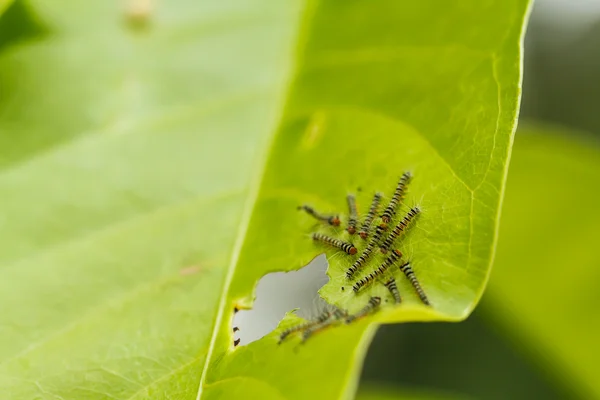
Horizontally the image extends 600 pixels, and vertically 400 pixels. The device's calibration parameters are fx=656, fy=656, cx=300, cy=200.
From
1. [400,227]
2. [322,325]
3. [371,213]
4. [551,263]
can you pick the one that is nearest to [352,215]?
[371,213]

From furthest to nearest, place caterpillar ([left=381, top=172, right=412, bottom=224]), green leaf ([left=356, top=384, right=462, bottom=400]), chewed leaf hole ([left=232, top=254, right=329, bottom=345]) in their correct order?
green leaf ([left=356, top=384, right=462, bottom=400]) → caterpillar ([left=381, top=172, right=412, bottom=224]) → chewed leaf hole ([left=232, top=254, right=329, bottom=345])

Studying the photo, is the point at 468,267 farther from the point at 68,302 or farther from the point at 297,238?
the point at 68,302

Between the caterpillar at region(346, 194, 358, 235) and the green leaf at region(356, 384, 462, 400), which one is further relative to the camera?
the green leaf at region(356, 384, 462, 400)

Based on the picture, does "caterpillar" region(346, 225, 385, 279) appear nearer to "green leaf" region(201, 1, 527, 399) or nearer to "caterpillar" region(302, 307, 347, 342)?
"green leaf" region(201, 1, 527, 399)

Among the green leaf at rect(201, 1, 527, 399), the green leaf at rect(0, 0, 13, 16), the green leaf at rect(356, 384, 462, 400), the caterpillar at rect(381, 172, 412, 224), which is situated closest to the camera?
the green leaf at rect(201, 1, 527, 399)

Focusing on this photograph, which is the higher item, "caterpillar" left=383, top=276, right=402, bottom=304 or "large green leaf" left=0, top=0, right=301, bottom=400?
"large green leaf" left=0, top=0, right=301, bottom=400

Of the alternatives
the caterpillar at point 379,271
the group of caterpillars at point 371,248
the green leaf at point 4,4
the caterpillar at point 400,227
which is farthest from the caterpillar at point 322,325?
the green leaf at point 4,4

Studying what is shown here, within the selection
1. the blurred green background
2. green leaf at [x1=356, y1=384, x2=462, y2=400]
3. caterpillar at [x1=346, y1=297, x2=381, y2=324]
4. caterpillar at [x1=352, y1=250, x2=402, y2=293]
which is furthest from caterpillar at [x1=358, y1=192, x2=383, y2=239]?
green leaf at [x1=356, y1=384, x2=462, y2=400]

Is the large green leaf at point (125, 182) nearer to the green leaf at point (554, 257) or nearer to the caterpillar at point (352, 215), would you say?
the caterpillar at point (352, 215)
